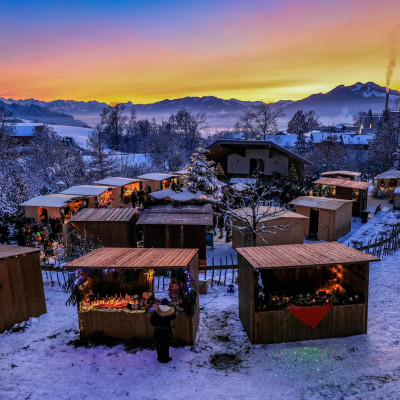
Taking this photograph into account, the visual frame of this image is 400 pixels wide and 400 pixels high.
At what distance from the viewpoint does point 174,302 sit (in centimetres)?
852

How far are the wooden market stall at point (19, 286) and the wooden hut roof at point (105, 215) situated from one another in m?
6.53

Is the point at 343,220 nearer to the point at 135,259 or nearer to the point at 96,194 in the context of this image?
the point at 135,259

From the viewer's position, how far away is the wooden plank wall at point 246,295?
8.38 meters

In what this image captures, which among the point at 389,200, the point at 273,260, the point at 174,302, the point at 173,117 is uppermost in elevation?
the point at 173,117

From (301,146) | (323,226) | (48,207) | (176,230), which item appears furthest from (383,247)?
(301,146)

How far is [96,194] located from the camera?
22516 millimetres

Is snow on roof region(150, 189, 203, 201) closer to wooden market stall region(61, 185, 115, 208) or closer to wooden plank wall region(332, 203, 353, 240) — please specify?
wooden market stall region(61, 185, 115, 208)

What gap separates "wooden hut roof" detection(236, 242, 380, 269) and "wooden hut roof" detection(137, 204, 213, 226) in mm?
5886

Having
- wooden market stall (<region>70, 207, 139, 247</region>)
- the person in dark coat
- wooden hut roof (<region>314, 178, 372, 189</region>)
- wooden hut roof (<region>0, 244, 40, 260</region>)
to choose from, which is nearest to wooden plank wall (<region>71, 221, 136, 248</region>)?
wooden market stall (<region>70, 207, 139, 247</region>)

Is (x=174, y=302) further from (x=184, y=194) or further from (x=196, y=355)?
(x=184, y=194)

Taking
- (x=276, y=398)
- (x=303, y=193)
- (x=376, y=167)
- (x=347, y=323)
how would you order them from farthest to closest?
(x=376, y=167) < (x=303, y=193) < (x=347, y=323) < (x=276, y=398)

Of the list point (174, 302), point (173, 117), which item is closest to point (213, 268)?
point (174, 302)

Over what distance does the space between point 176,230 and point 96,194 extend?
941cm

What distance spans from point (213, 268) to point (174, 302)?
4.91 meters
